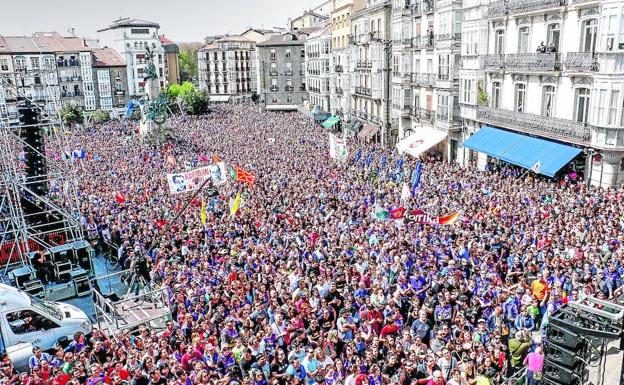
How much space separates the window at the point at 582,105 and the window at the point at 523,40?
203 inches

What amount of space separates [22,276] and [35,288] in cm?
86

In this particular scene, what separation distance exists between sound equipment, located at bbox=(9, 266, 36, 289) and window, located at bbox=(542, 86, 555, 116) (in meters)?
25.1

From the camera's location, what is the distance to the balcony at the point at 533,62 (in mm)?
26709

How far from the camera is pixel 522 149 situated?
1121 inches

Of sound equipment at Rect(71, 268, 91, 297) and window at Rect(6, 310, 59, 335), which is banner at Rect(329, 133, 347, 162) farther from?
window at Rect(6, 310, 59, 335)

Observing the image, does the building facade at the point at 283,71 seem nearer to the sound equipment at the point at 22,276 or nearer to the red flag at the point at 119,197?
the red flag at the point at 119,197

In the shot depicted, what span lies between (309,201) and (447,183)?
25.4 feet

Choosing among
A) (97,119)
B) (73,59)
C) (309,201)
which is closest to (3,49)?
(73,59)

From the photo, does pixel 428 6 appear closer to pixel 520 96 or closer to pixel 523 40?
pixel 523 40

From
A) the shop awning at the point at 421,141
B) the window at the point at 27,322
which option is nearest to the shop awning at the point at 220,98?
the shop awning at the point at 421,141

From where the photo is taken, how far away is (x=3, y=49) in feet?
245

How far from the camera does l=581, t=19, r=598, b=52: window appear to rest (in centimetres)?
2429

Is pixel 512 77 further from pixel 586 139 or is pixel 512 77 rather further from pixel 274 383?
pixel 274 383

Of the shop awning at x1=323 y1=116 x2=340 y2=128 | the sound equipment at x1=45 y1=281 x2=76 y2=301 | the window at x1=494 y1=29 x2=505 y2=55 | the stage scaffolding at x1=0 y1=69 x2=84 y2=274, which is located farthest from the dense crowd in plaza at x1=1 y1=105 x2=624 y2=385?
the shop awning at x1=323 y1=116 x2=340 y2=128
